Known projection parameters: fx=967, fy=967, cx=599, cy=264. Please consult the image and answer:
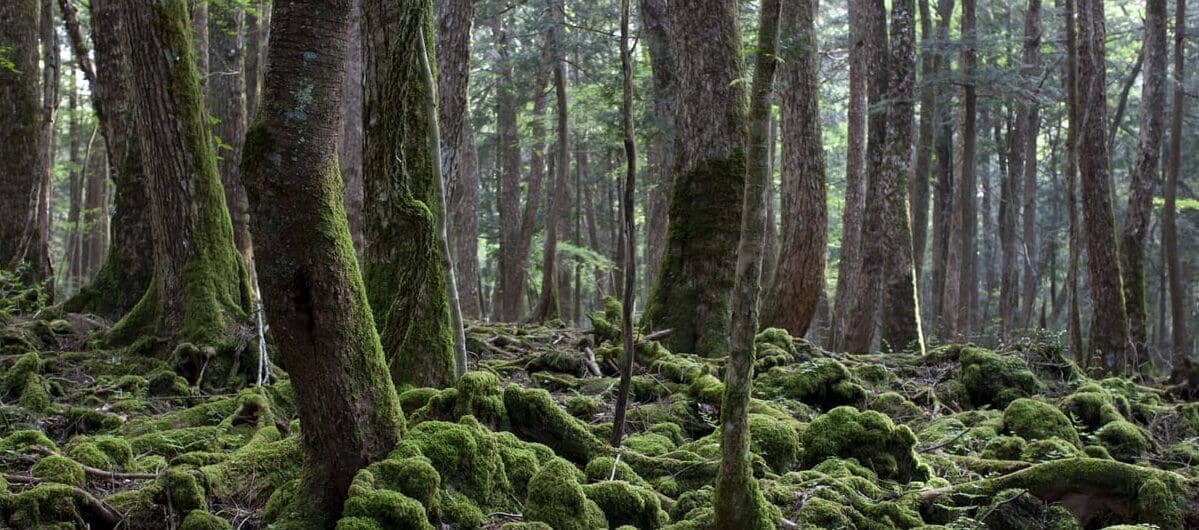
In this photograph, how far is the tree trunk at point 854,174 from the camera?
14.6m

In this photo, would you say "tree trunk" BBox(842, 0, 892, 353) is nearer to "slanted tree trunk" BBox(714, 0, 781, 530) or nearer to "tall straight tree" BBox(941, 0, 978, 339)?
"tall straight tree" BBox(941, 0, 978, 339)

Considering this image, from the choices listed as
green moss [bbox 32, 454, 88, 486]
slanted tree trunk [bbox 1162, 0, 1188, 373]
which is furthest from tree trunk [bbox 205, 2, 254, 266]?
slanted tree trunk [bbox 1162, 0, 1188, 373]

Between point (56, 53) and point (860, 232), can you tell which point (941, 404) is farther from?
→ point (56, 53)

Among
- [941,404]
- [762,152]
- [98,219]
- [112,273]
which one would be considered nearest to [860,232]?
[941,404]

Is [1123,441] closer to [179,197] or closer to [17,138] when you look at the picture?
[179,197]

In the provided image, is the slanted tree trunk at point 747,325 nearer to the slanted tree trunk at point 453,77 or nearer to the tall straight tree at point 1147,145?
the slanted tree trunk at point 453,77

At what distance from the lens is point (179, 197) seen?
8477mm

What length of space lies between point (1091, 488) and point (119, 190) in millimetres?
9324

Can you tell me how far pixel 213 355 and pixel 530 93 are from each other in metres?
18.1

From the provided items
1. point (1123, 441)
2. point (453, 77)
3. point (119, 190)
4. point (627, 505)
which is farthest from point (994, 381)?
point (119, 190)

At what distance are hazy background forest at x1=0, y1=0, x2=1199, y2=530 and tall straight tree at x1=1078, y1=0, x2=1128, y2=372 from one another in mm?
42

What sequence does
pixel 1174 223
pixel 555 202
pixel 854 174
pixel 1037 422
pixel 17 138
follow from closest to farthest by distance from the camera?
pixel 1037 422, pixel 17 138, pixel 1174 223, pixel 854 174, pixel 555 202

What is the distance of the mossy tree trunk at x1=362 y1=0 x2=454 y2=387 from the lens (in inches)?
245

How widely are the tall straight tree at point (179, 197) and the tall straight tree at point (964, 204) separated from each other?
612 inches
